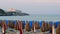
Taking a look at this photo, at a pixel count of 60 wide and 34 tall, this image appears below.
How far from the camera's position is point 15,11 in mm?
6832

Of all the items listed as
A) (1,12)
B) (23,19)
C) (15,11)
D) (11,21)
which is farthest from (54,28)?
(1,12)

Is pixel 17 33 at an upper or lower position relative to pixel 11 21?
lower

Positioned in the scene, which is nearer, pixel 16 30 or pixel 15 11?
pixel 16 30

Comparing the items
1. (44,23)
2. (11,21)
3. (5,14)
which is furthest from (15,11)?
(44,23)

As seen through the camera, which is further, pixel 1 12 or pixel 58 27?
pixel 1 12

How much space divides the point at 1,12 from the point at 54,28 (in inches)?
93.3

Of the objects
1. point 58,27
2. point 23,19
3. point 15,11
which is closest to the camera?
point 58,27

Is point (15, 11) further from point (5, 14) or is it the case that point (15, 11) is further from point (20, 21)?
point (20, 21)

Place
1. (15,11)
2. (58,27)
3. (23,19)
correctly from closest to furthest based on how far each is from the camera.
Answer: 1. (58,27)
2. (23,19)
3. (15,11)

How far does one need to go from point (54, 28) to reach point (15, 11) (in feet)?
6.29

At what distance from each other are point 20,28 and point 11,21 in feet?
1.33

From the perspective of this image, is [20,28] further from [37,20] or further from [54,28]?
[54,28]

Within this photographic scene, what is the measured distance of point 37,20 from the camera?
581 cm

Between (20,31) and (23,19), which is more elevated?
(23,19)
